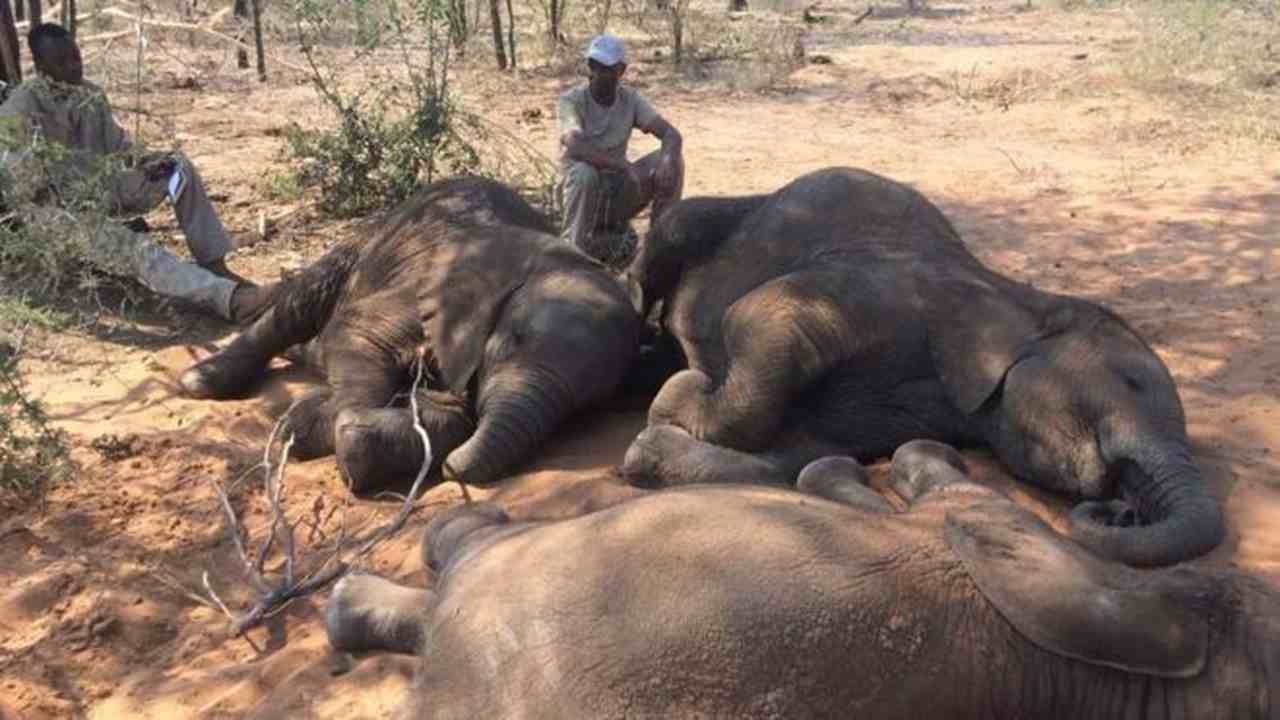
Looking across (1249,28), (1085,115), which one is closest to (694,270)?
(1085,115)

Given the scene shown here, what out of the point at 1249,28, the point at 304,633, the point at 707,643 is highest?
the point at 1249,28

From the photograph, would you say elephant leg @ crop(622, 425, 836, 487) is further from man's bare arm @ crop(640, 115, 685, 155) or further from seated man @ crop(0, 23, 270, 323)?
man's bare arm @ crop(640, 115, 685, 155)

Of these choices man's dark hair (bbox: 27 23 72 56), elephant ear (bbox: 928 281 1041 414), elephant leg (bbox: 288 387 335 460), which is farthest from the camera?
man's dark hair (bbox: 27 23 72 56)

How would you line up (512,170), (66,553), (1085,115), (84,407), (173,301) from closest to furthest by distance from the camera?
(66,553), (84,407), (173,301), (512,170), (1085,115)

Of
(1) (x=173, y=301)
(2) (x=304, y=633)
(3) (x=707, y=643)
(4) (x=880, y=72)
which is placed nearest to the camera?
(3) (x=707, y=643)

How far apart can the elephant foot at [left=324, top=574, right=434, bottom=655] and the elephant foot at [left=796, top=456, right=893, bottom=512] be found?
1.36 metres

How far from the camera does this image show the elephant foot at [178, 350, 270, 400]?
666 centimetres

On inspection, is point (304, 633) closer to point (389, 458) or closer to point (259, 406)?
point (389, 458)

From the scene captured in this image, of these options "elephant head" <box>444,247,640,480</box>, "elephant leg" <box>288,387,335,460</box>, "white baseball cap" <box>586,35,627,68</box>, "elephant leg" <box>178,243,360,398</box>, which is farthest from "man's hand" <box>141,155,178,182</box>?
"elephant head" <box>444,247,640,480</box>

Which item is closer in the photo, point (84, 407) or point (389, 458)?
point (389, 458)

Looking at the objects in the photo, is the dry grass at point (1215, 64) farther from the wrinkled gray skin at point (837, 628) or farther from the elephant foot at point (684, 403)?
the wrinkled gray skin at point (837, 628)

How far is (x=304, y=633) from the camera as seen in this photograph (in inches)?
173

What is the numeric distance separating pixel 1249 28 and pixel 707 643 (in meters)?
16.4

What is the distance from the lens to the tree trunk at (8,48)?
8531mm
